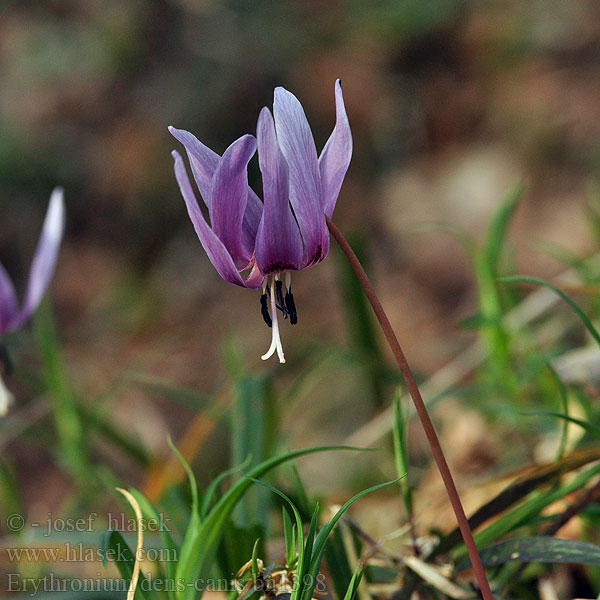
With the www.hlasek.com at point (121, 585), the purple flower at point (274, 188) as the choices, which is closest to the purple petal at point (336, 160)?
the purple flower at point (274, 188)

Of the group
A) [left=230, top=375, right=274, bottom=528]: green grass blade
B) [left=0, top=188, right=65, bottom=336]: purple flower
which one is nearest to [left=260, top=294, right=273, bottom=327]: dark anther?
[left=230, top=375, right=274, bottom=528]: green grass blade

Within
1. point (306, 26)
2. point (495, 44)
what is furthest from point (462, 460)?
point (306, 26)

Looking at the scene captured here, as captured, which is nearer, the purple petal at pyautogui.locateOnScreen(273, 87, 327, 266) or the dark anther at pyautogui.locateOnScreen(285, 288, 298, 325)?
the purple petal at pyautogui.locateOnScreen(273, 87, 327, 266)

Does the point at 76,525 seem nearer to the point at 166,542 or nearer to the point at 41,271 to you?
the point at 41,271

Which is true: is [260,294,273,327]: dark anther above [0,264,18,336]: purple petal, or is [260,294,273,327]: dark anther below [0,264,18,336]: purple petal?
below

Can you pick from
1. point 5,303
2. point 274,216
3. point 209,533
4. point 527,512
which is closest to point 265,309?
point 274,216

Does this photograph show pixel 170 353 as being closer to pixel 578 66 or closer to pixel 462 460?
pixel 462 460

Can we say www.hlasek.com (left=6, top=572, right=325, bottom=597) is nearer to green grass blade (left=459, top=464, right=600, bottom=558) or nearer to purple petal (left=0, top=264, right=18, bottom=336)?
green grass blade (left=459, top=464, right=600, bottom=558)
